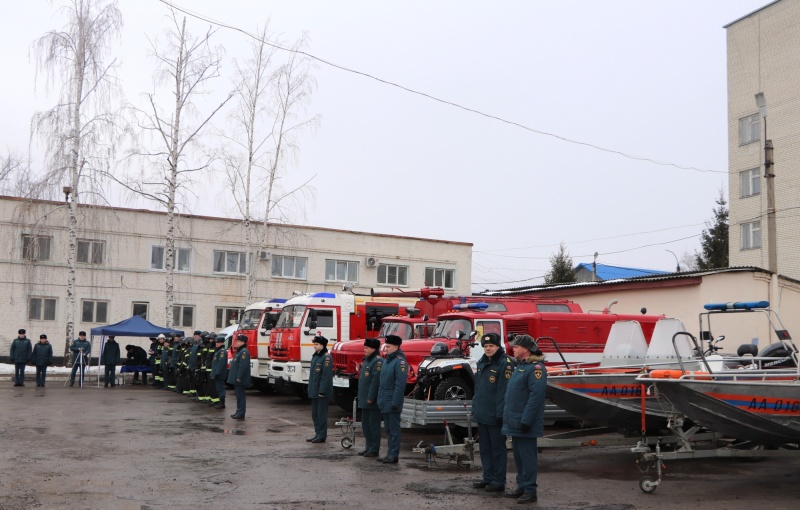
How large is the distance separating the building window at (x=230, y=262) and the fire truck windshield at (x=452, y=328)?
23.5 metres

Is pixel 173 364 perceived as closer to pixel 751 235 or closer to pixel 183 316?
pixel 183 316

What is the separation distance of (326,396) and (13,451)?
15.5ft

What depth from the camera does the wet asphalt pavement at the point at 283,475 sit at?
29.7 feet

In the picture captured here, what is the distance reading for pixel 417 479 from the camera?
10.5 meters

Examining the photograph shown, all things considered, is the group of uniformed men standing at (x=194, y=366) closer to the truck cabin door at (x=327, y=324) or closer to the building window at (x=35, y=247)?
the truck cabin door at (x=327, y=324)

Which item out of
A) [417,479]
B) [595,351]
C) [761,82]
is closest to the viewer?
[417,479]

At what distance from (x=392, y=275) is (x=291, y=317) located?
20.0 meters

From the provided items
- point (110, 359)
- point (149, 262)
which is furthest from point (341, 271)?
point (110, 359)

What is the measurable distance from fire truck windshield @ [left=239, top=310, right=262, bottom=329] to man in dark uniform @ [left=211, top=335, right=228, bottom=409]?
4.99 m

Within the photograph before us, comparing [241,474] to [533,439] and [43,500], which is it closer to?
[43,500]

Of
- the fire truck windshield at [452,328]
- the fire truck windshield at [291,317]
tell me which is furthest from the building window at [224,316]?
the fire truck windshield at [452,328]

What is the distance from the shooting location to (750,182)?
40.6 metres

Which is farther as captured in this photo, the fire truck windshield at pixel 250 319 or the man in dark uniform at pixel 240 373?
the fire truck windshield at pixel 250 319

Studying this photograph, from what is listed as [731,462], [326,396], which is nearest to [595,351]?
[731,462]
